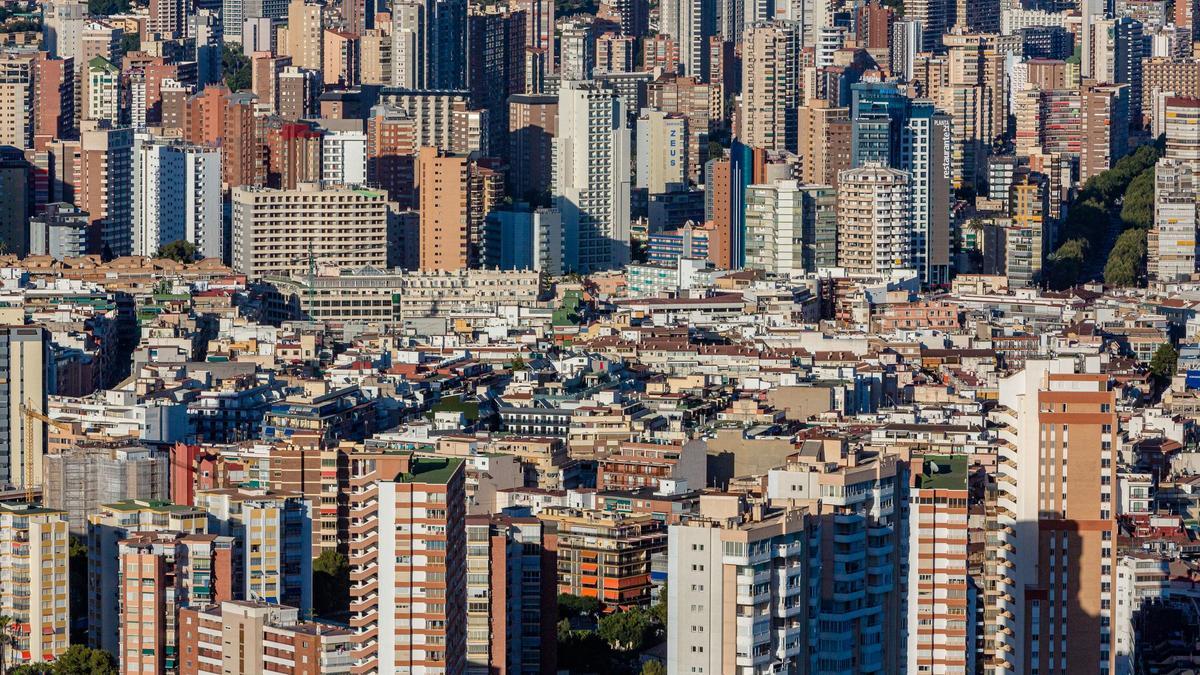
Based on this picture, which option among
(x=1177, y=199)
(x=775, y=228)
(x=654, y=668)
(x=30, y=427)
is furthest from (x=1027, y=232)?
(x=654, y=668)

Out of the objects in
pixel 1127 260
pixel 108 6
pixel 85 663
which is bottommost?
pixel 85 663

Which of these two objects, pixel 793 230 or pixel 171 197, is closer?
pixel 793 230

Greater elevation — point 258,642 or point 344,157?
point 344,157

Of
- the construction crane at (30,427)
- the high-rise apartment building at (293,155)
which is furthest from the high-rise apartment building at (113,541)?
the high-rise apartment building at (293,155)

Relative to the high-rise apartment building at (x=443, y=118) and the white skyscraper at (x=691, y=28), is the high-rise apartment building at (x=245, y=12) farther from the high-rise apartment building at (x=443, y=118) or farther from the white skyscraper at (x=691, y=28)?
the high-rise apartment building at (x=443, y=118)

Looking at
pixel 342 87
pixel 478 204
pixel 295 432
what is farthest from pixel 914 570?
pixel 342 87

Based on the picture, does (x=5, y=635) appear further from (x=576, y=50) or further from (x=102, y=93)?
(x=576, y=50)

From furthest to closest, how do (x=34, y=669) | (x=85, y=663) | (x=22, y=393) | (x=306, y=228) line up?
1. (x=306, y=228)
2. (x=22, y=393)
3. (x=34, y=669)
4. (x=85, y=663)
